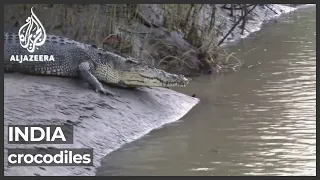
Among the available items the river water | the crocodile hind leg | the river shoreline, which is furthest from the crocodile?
the river water

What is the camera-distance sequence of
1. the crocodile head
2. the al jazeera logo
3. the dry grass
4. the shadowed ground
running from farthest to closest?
the dry grass, the crocodile head, the al jazeera logo, the shadowed ground

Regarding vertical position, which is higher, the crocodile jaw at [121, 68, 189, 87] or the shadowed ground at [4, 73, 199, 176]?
the crocodile jaw at [121, 68, 189, 87]

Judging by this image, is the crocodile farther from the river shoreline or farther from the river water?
the river water

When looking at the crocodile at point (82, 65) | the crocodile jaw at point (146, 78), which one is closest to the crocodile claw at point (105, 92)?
the crocodile at point (82, 65)

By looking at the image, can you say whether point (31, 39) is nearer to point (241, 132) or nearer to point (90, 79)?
point (90, 79)

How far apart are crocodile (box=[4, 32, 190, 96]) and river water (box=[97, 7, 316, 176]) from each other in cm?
60

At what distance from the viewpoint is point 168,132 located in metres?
6.36

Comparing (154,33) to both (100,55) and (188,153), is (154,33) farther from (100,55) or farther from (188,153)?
(188,153)

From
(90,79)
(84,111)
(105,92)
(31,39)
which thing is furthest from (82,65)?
(84,111)

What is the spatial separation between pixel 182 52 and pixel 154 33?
0.47m

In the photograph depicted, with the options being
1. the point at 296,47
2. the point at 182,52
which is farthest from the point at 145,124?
the point at 296,47

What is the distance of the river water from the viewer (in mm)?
5367

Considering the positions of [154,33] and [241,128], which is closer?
[241,128]

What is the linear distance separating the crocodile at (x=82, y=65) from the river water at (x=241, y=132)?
597mm
